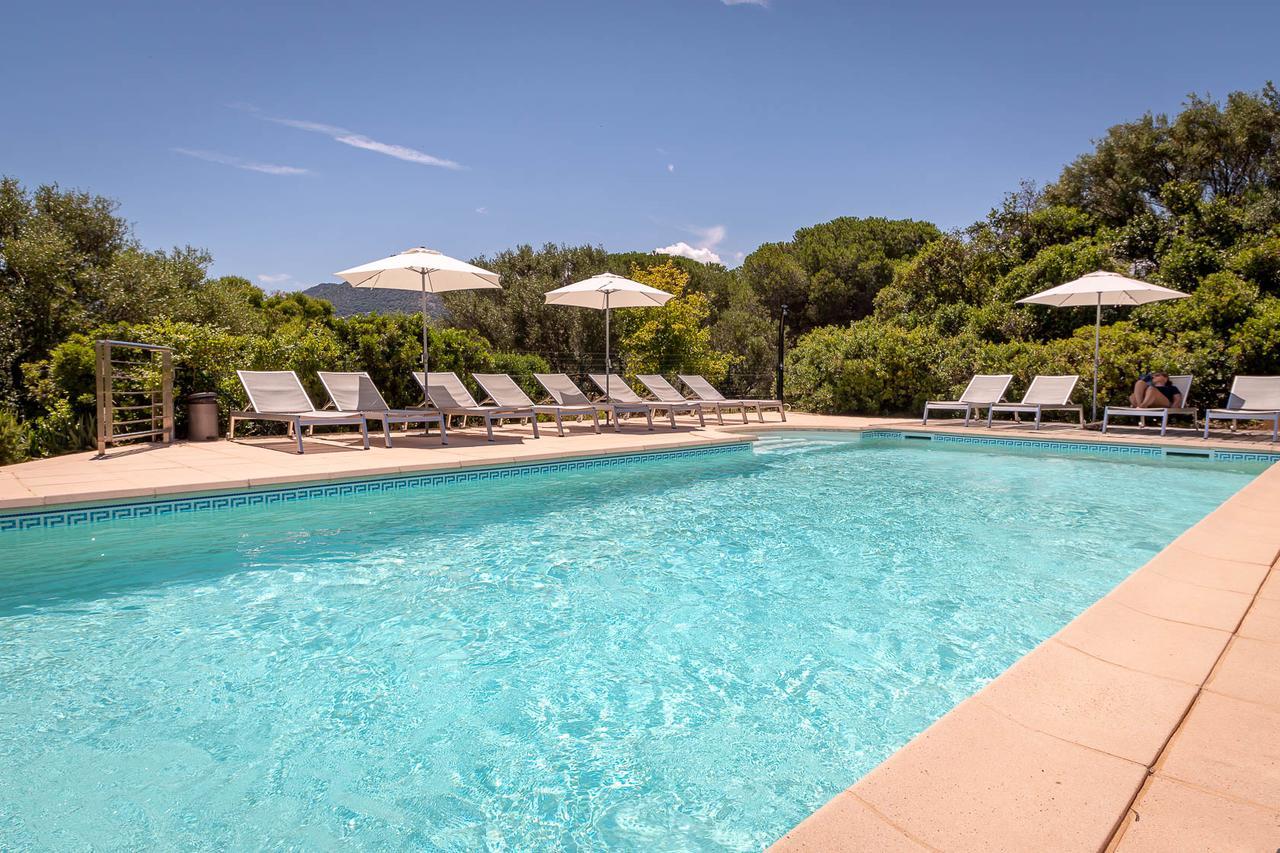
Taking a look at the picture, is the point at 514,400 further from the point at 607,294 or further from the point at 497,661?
the point at 497,661

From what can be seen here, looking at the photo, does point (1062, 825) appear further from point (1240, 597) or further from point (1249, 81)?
point (1249, 81)

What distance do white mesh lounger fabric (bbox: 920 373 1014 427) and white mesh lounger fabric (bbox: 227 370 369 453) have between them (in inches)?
360

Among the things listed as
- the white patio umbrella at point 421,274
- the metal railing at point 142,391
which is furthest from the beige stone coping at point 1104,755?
the metal railing at point 142,391

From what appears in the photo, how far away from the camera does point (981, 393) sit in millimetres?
11875

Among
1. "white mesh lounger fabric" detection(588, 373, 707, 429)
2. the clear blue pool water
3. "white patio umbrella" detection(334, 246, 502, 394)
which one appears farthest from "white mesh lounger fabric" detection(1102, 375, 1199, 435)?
"white patio umbrella" detection(334, 246, 502, 394)

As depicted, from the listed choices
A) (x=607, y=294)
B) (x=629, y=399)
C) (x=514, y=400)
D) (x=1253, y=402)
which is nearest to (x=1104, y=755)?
(x=514, y=400)

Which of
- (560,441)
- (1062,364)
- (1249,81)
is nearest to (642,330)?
(560,441)

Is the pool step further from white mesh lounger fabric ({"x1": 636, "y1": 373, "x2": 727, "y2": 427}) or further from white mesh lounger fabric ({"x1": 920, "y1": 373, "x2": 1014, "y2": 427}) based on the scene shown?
white mesh lounger fabric ({"x1": 920, "y1": 373, "x2": 1014, "y2": 427})

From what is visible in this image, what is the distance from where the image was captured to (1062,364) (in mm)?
12008

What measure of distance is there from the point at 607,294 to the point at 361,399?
411 cm

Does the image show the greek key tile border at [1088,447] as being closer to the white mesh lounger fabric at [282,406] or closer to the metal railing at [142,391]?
the white mesh lounger fabric at [282,406]

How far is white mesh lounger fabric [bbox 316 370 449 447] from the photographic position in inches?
335

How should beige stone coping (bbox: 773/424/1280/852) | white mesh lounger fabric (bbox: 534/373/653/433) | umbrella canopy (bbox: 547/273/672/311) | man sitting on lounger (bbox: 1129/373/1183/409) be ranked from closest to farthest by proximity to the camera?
1. beige stone coping (bbox: 773/424/1280/852)
2. man sitting on lounger (bbox: 1129/373/1183/409)
3. white mesh lounger fabric (bbox: 534/373/653/433)
4. umbrella canopy (bbox: 547/273/672/311)

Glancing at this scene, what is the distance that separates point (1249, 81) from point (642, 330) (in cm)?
1551
